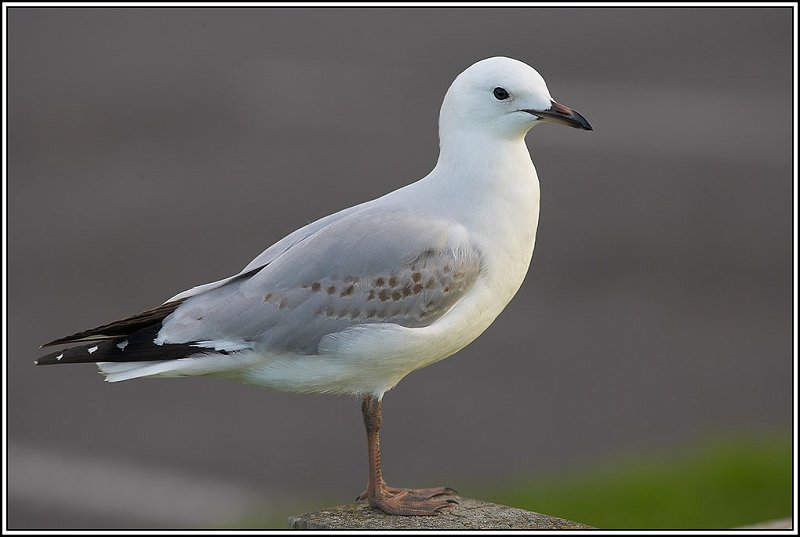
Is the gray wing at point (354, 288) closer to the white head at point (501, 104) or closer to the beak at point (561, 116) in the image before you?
the white head at point (501, 104)

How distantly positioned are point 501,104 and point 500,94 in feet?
0.15

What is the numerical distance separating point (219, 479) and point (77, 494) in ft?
4.01

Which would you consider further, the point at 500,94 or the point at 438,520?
the point at 438,520

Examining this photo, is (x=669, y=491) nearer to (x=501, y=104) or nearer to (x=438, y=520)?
(x=438, y=520)

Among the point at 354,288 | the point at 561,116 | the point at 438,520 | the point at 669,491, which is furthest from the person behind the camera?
the point at 669,491

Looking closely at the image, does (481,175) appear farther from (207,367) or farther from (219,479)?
(219,479)

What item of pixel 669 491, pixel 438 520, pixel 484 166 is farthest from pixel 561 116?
pixel 669 491

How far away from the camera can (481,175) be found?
5531 mm

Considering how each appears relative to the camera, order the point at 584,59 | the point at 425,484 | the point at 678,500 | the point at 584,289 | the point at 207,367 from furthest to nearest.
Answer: the point at 584,59
the point at 584,289
the point at 425,484
the point at 678,500
the point at 207,367

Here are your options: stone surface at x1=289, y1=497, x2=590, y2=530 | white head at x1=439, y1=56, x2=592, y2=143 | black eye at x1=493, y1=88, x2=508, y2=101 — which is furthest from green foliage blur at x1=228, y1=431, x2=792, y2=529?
black eye at x1=493, y1=88, x2=508, y2=101

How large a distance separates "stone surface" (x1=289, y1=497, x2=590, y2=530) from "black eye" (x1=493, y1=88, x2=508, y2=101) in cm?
190

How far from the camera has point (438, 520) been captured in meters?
5.66

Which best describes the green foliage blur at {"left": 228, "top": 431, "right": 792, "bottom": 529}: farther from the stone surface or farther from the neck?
the neck

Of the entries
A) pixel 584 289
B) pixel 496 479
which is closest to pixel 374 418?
pixel 496 479
